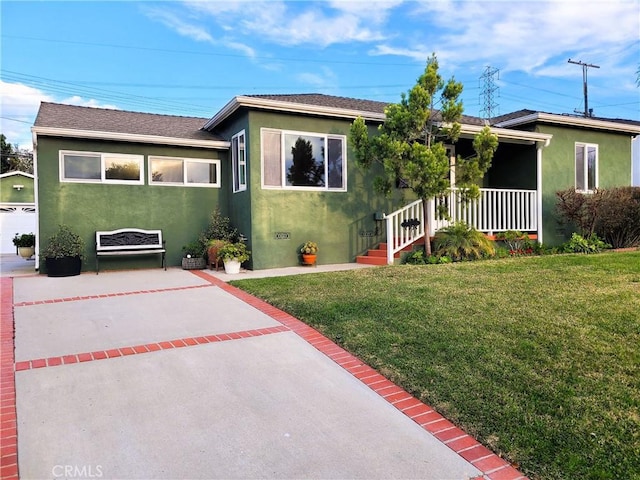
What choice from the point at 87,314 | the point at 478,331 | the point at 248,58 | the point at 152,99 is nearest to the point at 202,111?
the point at 152,99

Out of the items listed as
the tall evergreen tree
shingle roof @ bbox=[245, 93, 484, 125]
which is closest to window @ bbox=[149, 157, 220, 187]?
shingle roof @ bbox=[245, 93, 484, 125]

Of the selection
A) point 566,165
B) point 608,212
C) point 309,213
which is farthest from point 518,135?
point 309,213

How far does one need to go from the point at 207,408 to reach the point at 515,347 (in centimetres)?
270

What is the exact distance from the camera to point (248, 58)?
79.6 ft

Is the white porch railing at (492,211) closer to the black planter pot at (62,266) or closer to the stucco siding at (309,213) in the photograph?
the stucco siding at (309,213)

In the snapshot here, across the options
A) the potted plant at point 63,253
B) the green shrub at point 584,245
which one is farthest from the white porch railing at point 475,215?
the potted plant at point 63,253

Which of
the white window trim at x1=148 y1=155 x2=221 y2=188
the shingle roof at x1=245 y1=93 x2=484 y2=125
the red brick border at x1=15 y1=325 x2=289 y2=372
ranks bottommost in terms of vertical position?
the red brick border at x1=15 y1=325 x2=289 y2=372

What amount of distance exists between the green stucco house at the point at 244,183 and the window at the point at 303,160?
0.08 ft

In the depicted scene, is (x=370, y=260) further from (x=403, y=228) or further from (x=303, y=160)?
(x=303, y=160)

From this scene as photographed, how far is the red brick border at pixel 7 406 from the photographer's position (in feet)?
8.02

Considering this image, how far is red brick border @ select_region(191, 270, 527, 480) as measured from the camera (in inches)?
96.2

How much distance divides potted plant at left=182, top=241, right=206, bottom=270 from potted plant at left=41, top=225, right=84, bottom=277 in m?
2.15

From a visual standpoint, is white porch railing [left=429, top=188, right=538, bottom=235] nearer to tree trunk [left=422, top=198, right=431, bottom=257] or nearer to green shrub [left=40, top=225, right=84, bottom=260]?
tree trunk [left=422, top=198, right=431, bottom=257]

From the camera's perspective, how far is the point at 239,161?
396 inches
